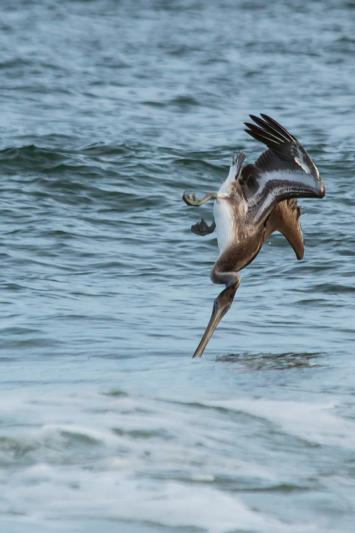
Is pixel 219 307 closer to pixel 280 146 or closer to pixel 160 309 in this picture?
pixel 280 146

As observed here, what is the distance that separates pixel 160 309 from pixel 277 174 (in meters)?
2.16

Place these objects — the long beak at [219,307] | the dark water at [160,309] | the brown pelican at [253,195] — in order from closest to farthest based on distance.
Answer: the dark water at [160,309], the brown pelican at [253,195], the long beak at [219,307]

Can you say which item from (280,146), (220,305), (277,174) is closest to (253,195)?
(277,174)

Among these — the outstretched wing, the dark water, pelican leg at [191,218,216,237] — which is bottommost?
the dark water

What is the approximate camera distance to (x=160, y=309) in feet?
34.6

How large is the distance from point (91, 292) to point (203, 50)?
13564mm

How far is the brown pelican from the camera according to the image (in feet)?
28.3

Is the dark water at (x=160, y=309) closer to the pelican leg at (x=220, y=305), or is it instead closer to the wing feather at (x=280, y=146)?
the pelican leg at (x=220, y=305)

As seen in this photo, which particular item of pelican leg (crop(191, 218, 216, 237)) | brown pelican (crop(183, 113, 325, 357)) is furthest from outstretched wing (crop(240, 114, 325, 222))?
pelican leg (crop(191, 218, 216, 237))

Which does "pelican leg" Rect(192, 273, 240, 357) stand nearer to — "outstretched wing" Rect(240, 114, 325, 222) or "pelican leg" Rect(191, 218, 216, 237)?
"pelican leg" Rect(191, 218, 216, 237)

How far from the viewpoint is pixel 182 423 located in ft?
24.8

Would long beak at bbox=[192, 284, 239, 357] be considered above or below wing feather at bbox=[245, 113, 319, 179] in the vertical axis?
below

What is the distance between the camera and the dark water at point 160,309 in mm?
6582

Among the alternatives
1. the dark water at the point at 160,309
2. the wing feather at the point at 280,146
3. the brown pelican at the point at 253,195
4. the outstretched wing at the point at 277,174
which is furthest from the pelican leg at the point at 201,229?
the dark water at the point at 160,309
